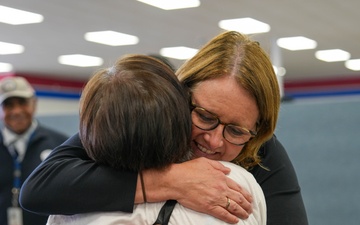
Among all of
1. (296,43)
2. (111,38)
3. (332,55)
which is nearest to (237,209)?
(111,38)

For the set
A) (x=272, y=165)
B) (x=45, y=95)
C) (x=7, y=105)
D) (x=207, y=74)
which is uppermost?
(x=207, y=74)

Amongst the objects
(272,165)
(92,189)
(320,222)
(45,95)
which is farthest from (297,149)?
(45,95)

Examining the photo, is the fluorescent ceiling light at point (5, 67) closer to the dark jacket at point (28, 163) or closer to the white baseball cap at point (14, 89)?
the white baseball cap at point (14, 89)

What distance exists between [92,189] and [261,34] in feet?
29.6

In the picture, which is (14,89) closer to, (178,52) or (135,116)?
(135,116)

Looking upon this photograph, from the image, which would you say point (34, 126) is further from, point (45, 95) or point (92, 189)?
point (45, 95)

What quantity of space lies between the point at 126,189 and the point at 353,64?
1299cm

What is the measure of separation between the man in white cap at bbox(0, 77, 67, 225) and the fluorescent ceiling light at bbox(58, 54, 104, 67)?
8.12m

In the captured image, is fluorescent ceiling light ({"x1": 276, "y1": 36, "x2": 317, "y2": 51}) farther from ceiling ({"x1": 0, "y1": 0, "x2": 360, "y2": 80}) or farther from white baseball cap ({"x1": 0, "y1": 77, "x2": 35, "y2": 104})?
white baseball cap ({"x1": 0, "y1": 77, "x2": 35, "y2": 104})

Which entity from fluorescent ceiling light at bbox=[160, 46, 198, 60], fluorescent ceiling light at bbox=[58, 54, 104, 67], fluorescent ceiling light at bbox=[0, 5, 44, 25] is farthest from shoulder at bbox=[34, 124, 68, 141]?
fluorescent ceiling light at bbox=[58, 54, 104, 67]

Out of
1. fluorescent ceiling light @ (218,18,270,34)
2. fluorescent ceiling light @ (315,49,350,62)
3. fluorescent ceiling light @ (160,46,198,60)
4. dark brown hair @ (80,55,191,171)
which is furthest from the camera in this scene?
fluorescent ceiling light @ (315,49,350,62)

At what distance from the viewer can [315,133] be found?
4.63 m

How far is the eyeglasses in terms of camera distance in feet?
3.87

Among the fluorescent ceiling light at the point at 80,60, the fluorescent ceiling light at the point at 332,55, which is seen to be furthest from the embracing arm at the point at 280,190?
the fluorescent ceiling light at the point at 80,60
